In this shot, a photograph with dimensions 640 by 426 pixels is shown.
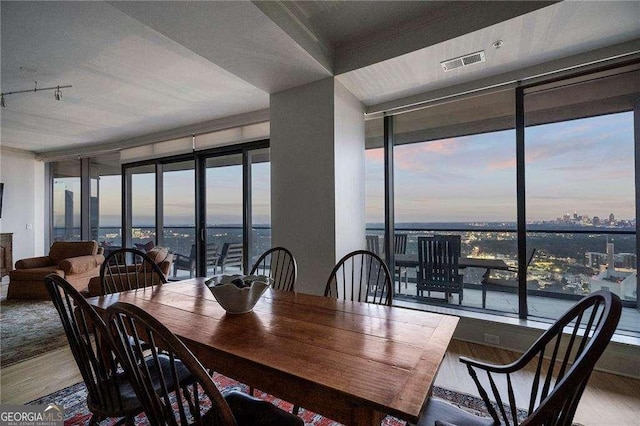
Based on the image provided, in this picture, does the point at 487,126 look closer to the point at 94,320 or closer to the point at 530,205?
the point at 530,205

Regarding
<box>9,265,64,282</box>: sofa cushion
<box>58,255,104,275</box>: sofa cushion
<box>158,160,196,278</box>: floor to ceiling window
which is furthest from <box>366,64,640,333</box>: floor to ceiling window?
<box>9,265,64,282</box>: sofa cushion

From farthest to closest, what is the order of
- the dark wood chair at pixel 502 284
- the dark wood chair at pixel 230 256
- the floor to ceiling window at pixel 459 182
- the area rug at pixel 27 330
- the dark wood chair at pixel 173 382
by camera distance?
the dark wood chair at pixel 230 256, the floor to ceiling window at pixel 459 182, the dark wood chair at pixel 502 284, the area rug at pixel 27 330, the dark wood chair at pixel 173 382

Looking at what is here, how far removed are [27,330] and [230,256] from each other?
94.2 inches

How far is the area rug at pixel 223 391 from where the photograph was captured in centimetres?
180

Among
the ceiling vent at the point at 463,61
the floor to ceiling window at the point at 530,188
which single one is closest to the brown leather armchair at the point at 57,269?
the floor to ceiling window at the point at 530,188

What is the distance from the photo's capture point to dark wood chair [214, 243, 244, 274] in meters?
4.58

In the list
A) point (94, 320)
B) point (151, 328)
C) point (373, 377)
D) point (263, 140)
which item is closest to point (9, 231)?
point (263, 140)

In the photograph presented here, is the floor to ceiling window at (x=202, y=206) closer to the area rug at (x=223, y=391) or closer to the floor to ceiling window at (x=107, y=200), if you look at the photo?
the floor to ceiling window at (x=107, y=200)

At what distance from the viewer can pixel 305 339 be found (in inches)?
47.4

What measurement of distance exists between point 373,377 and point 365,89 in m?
2.89

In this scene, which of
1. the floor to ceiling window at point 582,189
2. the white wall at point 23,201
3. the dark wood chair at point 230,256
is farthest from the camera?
the white wall at point 23,201

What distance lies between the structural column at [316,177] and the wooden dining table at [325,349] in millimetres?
1234

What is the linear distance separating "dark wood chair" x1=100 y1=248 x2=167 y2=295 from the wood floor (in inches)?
27.8

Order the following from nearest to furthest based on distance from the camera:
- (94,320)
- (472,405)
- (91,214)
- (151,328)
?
1. (151,328)
2. (94,320)
3. (472,405)
4. (91,214)
